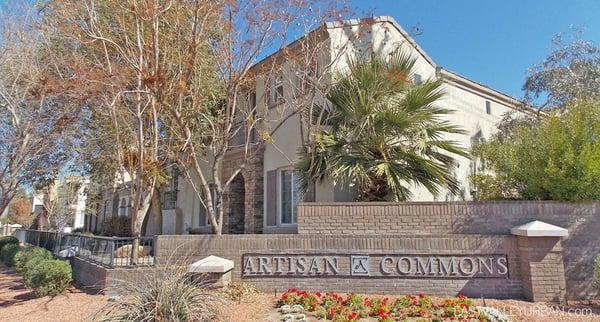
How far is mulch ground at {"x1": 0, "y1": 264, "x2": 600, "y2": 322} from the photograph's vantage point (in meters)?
8.04

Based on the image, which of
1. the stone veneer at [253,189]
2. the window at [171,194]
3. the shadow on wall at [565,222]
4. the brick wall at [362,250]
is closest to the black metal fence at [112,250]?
the brick wall at [362,250]

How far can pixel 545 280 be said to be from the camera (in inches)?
348

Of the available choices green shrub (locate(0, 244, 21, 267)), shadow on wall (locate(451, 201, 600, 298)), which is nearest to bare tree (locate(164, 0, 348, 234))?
shadow on wall (locate(451, 201, 600, 298))

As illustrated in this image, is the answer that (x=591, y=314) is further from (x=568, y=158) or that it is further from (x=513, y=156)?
(x=513, y=156)

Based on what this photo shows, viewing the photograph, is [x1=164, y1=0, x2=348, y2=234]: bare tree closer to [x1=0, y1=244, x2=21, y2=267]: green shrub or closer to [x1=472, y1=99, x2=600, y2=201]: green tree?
[x1=472, y1=99, x2=600, y2=201]: green tree

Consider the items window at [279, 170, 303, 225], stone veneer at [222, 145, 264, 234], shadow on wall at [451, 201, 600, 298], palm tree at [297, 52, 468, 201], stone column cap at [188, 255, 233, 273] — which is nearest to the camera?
shadow on wall at [451, 201, 600, 298]

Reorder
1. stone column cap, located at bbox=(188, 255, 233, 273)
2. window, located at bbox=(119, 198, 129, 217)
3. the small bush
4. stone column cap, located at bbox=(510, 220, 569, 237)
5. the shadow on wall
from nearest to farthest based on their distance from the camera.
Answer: stone column cap, located at bbox=(510, 220, 569, 237) < the shadow on wall < stone column cap, located at bbox=(188, 255, 233, 273) < the small bush < window, located at bbox=(119, 198, 129, 217)

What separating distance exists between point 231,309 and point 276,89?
9.62m

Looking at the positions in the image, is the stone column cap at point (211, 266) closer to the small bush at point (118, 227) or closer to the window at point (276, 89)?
the window at point (276, 89)

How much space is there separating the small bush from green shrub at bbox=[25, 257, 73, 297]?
1187 centimetres

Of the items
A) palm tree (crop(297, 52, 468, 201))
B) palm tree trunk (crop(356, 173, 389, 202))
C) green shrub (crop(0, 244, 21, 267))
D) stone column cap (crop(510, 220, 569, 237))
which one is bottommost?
green shrub (crop(0, 244, 21, 267))

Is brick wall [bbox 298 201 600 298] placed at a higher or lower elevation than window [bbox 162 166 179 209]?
lower

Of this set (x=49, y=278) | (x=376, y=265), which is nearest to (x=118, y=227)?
(x=49, y=278)

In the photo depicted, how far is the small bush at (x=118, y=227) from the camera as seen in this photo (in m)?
23.5
